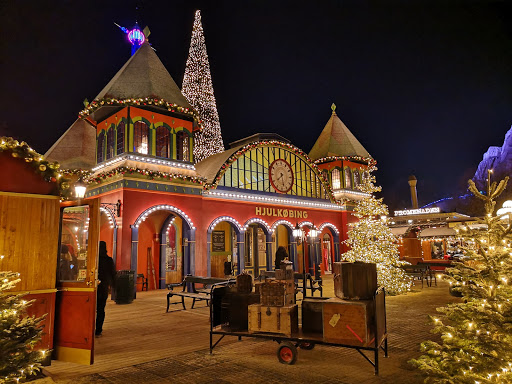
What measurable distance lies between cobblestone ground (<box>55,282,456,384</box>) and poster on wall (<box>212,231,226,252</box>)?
13.5 metres

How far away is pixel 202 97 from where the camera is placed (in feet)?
88.3

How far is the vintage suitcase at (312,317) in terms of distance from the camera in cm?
537

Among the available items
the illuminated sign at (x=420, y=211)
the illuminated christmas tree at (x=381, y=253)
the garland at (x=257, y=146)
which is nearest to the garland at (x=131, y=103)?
the garland at (x=257, y=146)

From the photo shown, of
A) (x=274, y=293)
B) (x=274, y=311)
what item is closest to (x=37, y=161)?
(x=274, y=293)

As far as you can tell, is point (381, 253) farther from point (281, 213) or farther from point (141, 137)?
point (141, 137)

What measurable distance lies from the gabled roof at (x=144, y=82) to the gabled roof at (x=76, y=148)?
570 centimetres

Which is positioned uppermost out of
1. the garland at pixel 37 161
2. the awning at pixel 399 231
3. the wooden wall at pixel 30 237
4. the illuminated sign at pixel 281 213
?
the illuminated sign at pixel 281 213

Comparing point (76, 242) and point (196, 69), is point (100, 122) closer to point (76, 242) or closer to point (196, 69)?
point (76, 242)

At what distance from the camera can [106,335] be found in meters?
7.19

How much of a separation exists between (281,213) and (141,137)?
879 cm

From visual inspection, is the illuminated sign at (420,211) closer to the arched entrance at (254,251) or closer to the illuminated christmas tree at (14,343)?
the arched entrance at (254,251)

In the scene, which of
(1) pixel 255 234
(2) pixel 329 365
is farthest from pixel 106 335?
(1) pixel 255 234

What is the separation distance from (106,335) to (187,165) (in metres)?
9.49

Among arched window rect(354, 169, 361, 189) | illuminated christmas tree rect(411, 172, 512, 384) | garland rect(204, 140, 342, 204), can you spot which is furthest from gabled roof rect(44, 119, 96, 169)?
illuminated christmas tree rect(411, 172, 512, 384)
